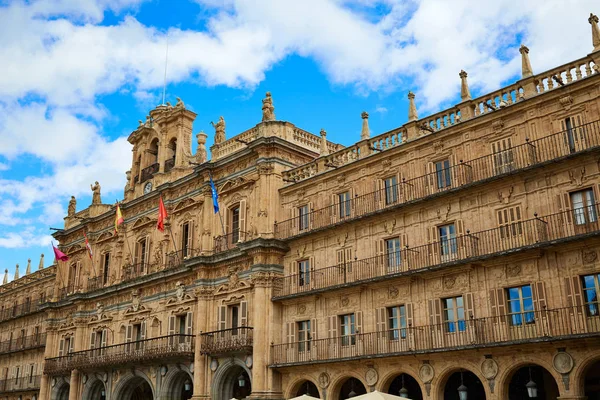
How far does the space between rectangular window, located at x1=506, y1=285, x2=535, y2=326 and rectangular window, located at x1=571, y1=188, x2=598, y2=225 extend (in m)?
2.78

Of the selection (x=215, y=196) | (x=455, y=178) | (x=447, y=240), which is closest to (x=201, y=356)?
(x=215, y=196)

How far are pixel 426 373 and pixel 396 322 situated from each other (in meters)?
2.53

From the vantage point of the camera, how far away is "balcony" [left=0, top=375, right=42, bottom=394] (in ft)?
160

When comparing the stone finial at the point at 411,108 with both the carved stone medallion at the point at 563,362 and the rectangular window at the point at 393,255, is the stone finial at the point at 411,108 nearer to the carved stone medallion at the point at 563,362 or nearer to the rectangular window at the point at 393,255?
the rectangular window at the point at 393,255

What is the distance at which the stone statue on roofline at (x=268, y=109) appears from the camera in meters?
33.6

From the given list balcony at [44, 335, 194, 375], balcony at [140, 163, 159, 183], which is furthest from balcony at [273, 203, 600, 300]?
balcony at [140, 163, 159, 183]

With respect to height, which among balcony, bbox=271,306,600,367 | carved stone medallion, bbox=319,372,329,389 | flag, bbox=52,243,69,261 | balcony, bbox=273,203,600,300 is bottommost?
carved stone medallion, bbox=319,372,329,389

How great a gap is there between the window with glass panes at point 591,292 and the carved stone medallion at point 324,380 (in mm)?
11137

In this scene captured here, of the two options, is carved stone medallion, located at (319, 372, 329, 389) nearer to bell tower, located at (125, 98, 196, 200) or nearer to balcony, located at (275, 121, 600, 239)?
balcony, located at (275, 121, 600, 239)

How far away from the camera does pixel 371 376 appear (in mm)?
25719

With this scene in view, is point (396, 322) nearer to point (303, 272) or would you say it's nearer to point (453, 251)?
point (453, 251)

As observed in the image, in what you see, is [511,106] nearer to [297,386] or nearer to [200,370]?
[297,386]

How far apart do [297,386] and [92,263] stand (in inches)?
802

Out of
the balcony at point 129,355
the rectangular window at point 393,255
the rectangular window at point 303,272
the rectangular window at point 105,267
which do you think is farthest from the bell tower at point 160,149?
the rectangular window at point 393,255
